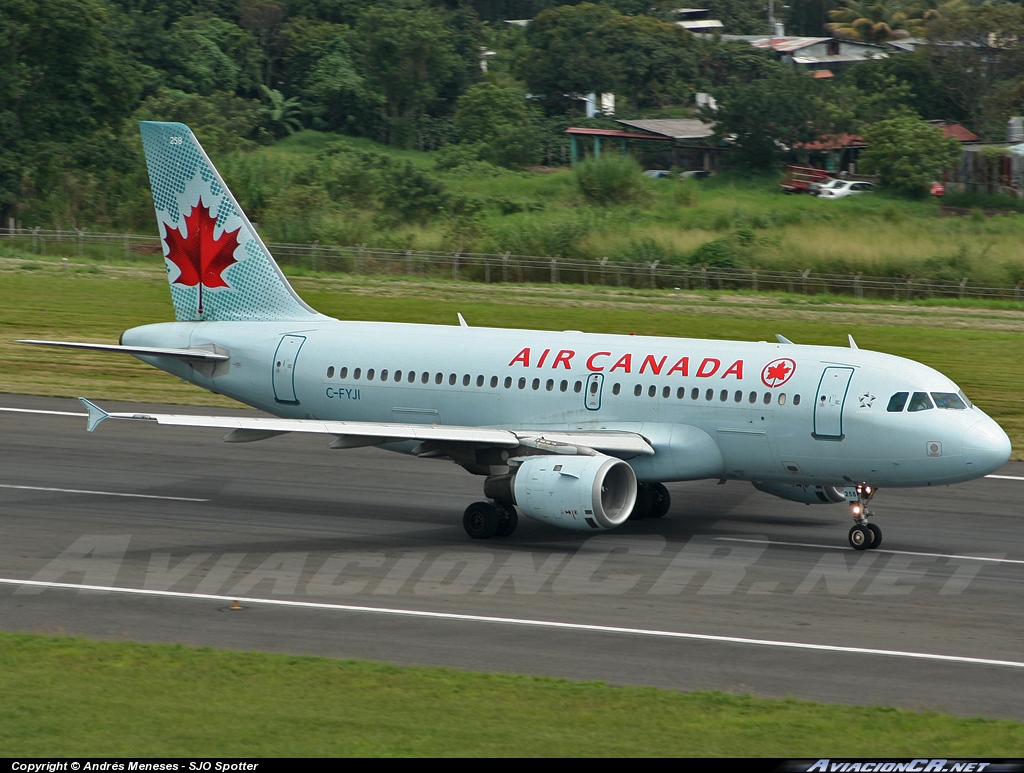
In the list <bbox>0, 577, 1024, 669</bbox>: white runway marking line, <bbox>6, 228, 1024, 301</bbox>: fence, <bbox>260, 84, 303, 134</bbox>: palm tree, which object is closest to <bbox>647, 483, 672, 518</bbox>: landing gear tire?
<bbox>0, 577, 1024, 669</bbox>: white runway marking line

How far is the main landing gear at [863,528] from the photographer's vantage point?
27141mm

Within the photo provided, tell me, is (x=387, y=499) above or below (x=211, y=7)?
below

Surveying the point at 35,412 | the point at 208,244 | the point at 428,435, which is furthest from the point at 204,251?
the point at 35,412

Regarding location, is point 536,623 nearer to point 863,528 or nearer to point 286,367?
point 863,528

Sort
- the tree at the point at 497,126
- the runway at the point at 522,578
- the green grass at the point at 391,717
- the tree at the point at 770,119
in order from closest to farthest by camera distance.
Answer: the green grass at the point at 391,717 → the runway at the point at 522,578 → the tree at the point at 770,119 → the tree at the point at 497,126

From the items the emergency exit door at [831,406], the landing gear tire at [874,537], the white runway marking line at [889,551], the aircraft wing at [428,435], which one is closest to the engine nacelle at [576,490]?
the aircraft wing at [428,435]

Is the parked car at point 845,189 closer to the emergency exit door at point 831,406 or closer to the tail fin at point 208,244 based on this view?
the tail fin at point 208,244

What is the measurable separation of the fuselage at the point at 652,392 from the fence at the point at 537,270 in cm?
4150

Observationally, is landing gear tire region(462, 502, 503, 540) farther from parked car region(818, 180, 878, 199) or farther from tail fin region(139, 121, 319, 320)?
parked car region(818, 180, 878, 199)

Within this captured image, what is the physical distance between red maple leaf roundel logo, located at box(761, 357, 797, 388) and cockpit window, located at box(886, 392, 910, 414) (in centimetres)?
196

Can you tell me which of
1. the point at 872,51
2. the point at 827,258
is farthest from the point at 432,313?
the point at 872,51

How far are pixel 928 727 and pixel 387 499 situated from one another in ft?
54.6

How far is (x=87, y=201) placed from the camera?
87438 mm

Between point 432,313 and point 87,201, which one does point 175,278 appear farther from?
point 87,201
